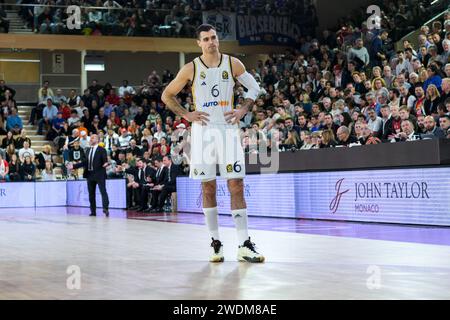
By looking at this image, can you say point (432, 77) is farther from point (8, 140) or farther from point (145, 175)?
point (8, 140)

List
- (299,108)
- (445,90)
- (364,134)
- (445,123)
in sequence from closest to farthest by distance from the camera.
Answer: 1. (445,123)
2. (364,134)
3. (445,90)
4. (299,108)

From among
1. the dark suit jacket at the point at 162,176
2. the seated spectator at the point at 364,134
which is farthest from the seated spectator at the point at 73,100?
the seated spectator at the point at 364,134

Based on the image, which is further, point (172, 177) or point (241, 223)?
point (172, 177)

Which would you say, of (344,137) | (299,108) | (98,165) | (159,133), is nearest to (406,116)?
(344,137)

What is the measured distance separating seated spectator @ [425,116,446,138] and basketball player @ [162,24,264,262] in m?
6.03

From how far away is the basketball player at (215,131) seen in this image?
284 inches

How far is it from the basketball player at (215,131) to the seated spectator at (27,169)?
18082mm

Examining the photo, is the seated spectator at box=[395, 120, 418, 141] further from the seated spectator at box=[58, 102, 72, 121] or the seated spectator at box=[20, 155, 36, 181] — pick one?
the seated spectator at box=[58, 102, 72, 121]

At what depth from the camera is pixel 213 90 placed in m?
7.36

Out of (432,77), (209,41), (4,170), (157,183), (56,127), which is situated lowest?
(157,183)

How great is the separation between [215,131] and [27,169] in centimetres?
1857

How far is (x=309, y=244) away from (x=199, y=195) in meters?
9.05

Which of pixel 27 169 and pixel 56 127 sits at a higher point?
pixel 56 127
